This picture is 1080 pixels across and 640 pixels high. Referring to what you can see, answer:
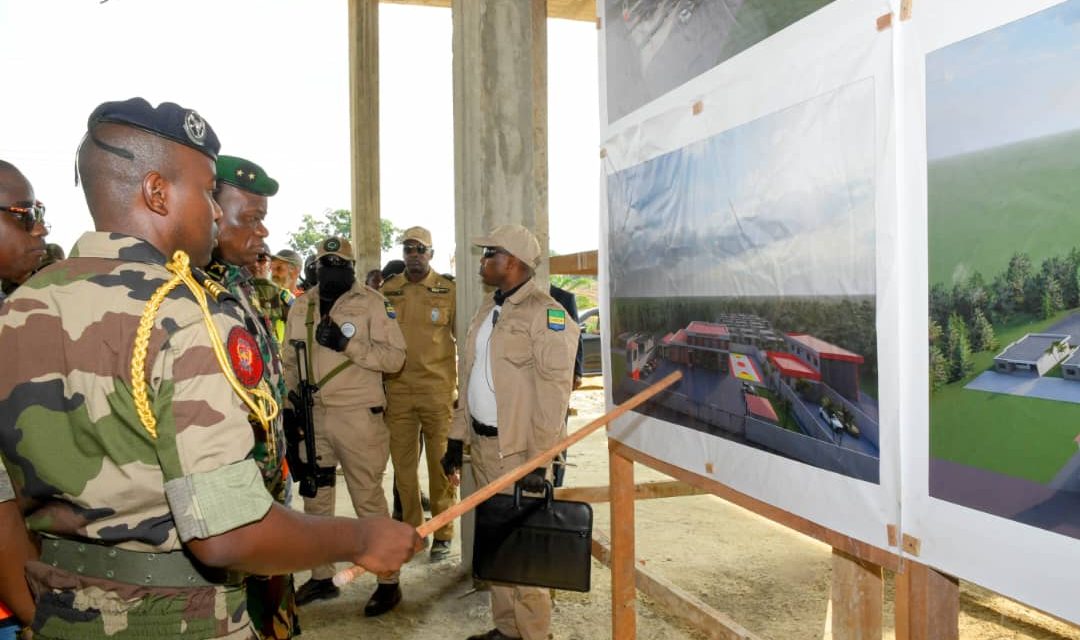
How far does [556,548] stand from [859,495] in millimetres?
1638

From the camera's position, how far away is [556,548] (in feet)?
9.33

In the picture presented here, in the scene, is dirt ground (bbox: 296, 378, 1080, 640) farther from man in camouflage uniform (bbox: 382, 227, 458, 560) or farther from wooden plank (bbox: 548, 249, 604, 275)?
wooden plank (bbox: 548, 249, 604, 275)

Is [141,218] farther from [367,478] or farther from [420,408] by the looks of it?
[420,408]

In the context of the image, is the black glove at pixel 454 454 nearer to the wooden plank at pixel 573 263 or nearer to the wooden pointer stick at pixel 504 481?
the wooden plank at pixel 573 263

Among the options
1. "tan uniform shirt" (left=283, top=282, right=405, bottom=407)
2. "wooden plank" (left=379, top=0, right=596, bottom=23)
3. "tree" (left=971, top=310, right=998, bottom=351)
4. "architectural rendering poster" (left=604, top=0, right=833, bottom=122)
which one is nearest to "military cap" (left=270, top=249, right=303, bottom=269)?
"tan uniform shirt" (left=283, top=282, right=405, bottom=407)

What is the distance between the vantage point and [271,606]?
7.47 feet

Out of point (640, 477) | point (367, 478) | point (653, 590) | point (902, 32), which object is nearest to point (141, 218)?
point (902, 32)

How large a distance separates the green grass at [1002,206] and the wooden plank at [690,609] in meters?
1.21

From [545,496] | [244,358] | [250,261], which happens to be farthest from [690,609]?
[250,261]

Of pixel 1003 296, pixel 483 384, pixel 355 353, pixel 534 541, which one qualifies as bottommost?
pixel 534 541

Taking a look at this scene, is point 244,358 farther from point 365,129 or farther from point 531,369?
point 365,129

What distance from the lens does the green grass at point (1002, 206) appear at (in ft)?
3.31

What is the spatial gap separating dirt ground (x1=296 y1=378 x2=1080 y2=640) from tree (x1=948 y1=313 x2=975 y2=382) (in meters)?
2.71

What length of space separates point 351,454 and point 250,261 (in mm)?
1588
